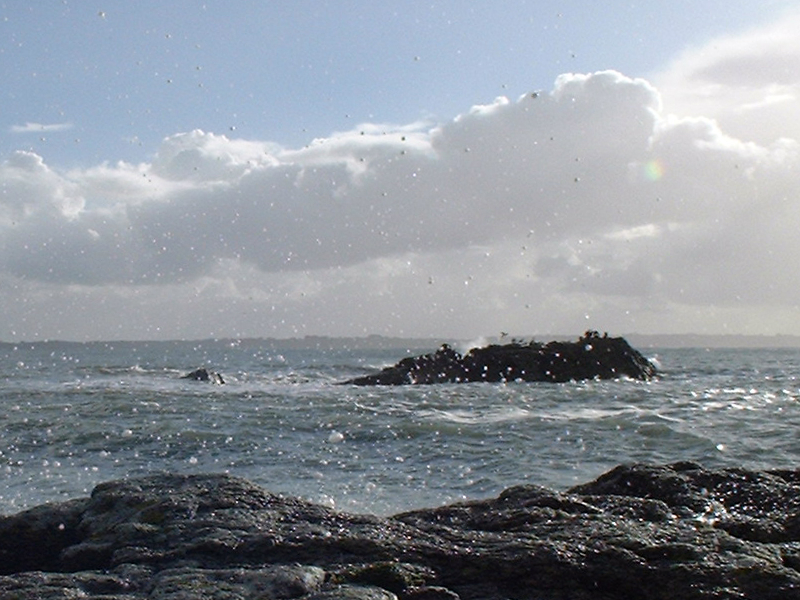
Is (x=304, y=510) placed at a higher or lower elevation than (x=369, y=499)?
higher

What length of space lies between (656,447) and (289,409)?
10947mm

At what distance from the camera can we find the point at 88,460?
15055mm

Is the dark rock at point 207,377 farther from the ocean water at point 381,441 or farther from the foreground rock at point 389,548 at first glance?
the foreground rock at point 389,548

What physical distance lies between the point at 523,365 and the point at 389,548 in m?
33.2

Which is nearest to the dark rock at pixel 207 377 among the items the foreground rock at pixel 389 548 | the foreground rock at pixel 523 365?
the foreground rock at pixel 523 365

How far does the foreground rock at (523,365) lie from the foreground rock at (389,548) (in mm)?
30649

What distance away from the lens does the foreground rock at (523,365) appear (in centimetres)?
3731

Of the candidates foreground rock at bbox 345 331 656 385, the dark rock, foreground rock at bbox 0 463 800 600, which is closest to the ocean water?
foreground rock at bbox 0 463 800 600

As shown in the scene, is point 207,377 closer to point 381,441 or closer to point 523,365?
point 523,365

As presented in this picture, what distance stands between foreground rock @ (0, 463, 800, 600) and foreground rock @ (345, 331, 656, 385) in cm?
3065

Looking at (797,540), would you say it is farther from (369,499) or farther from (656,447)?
(656,447)

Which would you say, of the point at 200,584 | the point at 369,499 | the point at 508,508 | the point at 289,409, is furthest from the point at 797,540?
the point at 289,409

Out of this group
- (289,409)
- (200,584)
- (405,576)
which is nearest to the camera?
(200,584)

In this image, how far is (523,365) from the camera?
3800 cm
